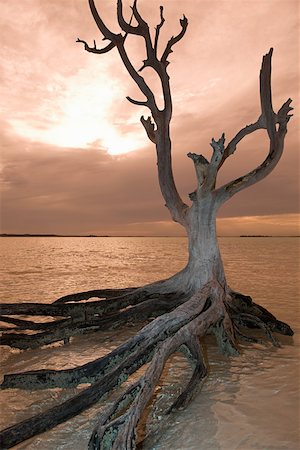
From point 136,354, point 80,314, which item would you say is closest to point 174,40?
point 80,314

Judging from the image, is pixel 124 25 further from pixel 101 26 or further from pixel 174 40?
pixel 174 40

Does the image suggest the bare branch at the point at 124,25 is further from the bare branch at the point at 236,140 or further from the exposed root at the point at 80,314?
the exposed root at the point at 80,314

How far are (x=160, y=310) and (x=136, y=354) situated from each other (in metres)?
2.39

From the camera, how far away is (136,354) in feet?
11.5

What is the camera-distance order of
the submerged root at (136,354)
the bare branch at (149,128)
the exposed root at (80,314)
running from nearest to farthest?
the submerged root at (136,354) < the exposed root at (80,314) < the bare branch at (149,128)

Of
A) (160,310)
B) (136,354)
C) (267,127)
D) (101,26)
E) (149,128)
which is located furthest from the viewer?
(149,128)

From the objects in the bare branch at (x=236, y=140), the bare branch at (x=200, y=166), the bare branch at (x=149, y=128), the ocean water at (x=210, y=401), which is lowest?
the ocean water at (x=210, y=401)

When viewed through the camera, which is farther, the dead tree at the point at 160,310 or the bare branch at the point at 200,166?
the bare branch at the point at 200,166

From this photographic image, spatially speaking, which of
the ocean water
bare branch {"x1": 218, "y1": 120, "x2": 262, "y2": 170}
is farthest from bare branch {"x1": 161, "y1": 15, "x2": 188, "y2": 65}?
the ocean water

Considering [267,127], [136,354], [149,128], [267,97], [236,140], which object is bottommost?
[136,354]

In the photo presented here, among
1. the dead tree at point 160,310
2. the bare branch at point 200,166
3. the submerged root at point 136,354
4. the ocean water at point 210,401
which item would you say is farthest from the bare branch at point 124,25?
the ocean water at point 210,401

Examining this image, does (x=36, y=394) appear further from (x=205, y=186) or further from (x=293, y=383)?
(x=205, y=186)

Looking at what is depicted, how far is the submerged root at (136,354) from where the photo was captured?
259 centimetres

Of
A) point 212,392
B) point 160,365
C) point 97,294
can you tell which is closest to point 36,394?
point 160,365
